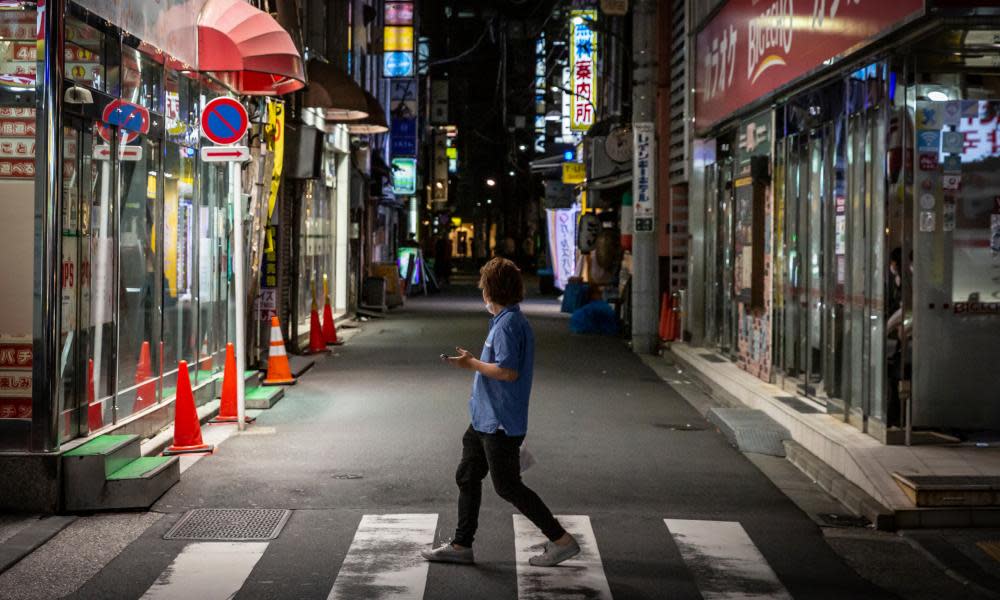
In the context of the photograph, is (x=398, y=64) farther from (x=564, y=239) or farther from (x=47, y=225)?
(x=47, y=225)

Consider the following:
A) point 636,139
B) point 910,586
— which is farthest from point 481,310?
point 910,586

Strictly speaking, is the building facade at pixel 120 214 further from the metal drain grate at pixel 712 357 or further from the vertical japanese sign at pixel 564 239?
the vertical japanese sign at pixel 564 239

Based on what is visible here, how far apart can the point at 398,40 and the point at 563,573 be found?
35448 mm

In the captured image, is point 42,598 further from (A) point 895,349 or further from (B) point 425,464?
(A) point 895,349

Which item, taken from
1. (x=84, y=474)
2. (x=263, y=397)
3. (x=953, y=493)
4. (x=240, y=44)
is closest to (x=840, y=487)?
(x=953, y=493)

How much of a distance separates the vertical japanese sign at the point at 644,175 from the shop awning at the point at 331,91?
5195 millimetres

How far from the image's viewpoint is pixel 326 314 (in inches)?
883

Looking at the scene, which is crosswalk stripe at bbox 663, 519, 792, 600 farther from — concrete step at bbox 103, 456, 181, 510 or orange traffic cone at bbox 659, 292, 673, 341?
orange traffic cone at bbox 659, 292, 673, 341

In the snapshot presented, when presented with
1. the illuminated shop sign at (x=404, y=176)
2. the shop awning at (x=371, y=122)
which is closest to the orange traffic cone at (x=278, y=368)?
the shop awning at (x=371, y=122)

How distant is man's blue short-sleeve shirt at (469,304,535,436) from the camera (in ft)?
22.8

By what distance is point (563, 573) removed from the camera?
6957mm

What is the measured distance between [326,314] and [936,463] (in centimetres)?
1495

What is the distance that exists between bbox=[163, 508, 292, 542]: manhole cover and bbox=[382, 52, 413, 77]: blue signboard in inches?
1304

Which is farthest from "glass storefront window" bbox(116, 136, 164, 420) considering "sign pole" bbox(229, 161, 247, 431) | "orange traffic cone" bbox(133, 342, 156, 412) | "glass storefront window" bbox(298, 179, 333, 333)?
"glass storefront window" bbox(298, 179, 333, 333)
